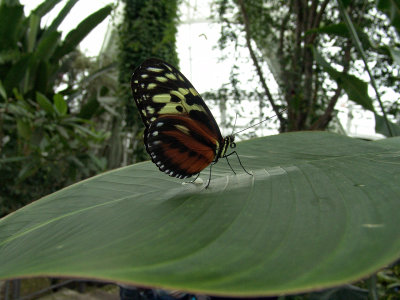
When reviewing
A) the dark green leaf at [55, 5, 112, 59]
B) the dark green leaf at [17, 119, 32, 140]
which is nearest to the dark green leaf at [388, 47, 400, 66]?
the dark green leaf at [17, 119, 32, 140]

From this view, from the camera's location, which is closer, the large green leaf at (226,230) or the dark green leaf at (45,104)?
the large green leaf at (226,230)

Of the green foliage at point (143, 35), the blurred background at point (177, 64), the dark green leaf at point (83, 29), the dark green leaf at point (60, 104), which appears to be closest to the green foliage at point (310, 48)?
the blurred background at point (177, 64)

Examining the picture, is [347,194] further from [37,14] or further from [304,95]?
[37,14]

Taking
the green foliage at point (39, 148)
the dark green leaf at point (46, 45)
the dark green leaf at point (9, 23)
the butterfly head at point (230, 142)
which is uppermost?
the dark green leaf at point (9, 23)

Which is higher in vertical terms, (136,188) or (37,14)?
(37,14)

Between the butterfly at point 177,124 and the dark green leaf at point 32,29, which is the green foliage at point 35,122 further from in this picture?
the butterfly at point 177,124

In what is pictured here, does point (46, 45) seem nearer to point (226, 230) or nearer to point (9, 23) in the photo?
point (9, 23)

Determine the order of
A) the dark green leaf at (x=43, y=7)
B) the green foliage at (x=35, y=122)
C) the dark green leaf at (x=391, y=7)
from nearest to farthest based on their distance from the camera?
1. the dark green leaf at (x=391, y=7)
2. the green foliage at (x=35, y=122)
3. the dark green leaf at (x=43, y=7)

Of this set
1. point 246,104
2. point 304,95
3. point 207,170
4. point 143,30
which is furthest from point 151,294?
point 143,30
